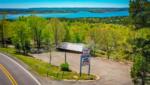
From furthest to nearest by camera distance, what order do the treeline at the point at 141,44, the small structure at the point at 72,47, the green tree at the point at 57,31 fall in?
the green tree at the point at 57,31, the small structure at the point at 72,47, the treeline at the point at 141,44

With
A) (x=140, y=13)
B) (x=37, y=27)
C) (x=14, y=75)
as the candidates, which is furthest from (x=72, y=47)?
(x=140, y=13)

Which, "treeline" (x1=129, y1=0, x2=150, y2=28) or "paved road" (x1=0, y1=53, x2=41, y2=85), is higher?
"treeline" (x1=129, y1=0, x2=150, y2=28)

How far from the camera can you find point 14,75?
44.6 meters

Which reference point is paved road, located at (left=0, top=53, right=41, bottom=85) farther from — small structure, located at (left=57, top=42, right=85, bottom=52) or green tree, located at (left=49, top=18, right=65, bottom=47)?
green tree, located at (left=49, top=18, right=65, bottom=47)

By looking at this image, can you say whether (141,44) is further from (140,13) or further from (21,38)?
(21,38)

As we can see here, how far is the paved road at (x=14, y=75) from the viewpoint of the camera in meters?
40.4

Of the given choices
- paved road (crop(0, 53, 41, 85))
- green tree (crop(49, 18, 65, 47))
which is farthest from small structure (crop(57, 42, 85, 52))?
paved road (crop(0, 53, 41, 85))

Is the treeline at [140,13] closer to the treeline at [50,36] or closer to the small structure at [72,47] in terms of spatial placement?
the treeline at [50,36]

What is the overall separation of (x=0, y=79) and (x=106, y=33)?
49139 millimetres

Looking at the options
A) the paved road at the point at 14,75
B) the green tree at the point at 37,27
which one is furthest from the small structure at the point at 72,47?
the paved road at the point at 14,75

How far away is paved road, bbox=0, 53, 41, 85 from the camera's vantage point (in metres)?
40.4

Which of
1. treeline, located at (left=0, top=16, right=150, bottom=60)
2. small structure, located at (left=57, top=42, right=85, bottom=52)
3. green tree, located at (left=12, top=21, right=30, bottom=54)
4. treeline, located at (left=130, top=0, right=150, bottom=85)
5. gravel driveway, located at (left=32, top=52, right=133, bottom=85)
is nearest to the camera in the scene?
treeline, located at (left=130, top=0, right=150, bottom=85)

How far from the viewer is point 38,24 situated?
98.2 meters

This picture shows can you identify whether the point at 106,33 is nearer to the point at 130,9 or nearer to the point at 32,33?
the point at 32,33
